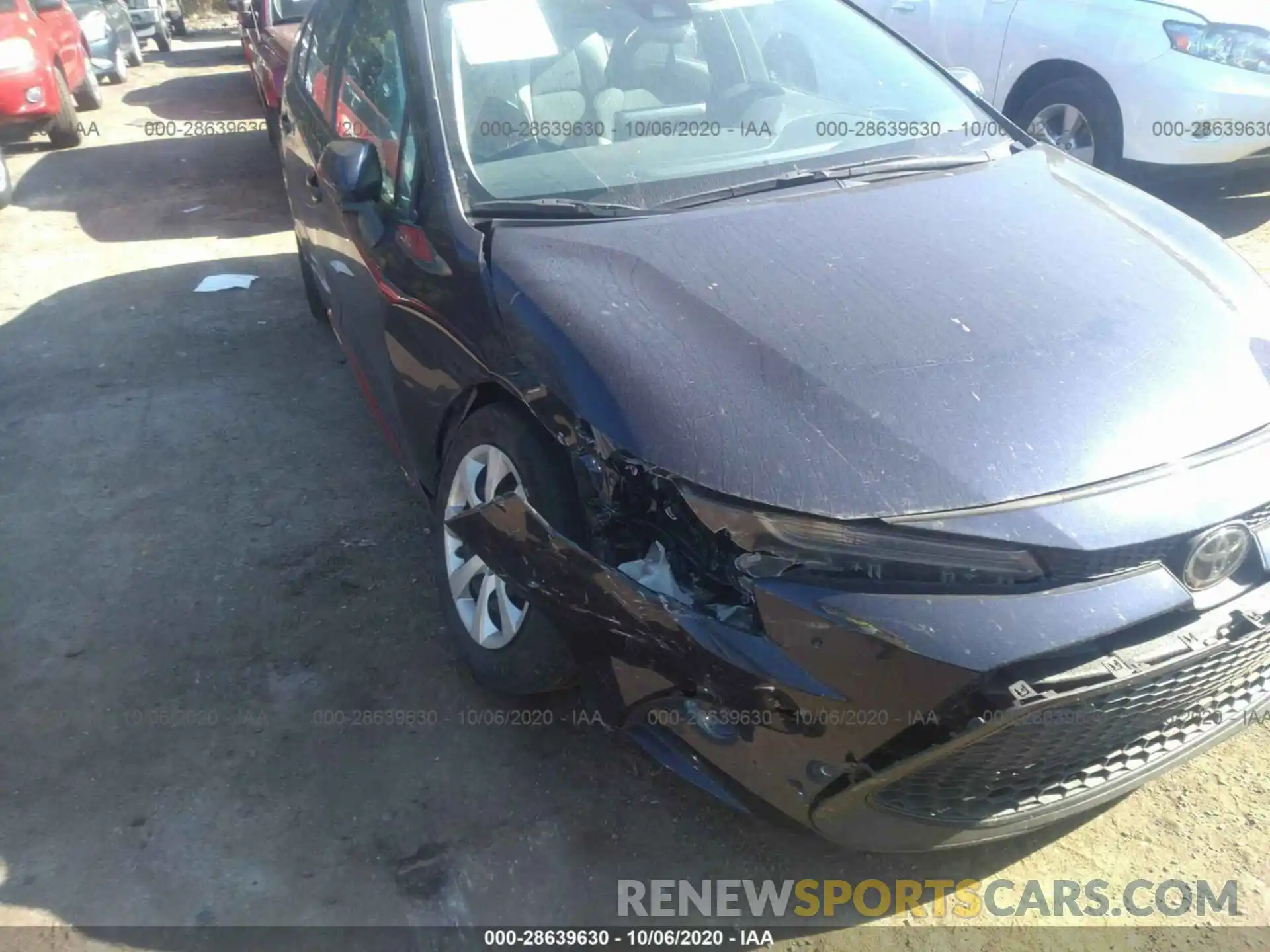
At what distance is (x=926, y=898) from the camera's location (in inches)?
96.4

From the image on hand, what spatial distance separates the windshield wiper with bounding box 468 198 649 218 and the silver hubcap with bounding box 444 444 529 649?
601 mm

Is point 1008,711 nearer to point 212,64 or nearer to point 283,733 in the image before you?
point 283,733

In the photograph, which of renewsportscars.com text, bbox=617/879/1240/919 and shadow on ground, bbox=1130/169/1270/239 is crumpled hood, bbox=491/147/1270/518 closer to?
renewsportscars.com text, bbox=617/879/1240/919


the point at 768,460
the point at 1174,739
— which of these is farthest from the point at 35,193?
the point at 1174,739

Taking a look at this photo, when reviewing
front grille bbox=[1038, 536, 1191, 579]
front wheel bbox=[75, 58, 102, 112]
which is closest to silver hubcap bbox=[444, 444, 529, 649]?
front grille bbox=[1038, 536, 1191, 579]

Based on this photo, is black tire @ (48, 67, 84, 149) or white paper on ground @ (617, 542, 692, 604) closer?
white paper on ground @ (617, 542, 692, 604)

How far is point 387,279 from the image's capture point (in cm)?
317

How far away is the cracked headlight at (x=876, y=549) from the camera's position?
191 cm

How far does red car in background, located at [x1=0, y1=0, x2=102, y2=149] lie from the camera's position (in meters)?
8.70

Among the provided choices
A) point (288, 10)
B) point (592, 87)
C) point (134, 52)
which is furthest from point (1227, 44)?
point (134, 52)

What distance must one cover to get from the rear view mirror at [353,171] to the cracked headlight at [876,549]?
5.35 feet

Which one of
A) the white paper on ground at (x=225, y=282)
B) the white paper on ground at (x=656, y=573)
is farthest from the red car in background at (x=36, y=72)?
the white paper on ground at (x=656, y=573)

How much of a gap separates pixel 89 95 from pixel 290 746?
1031 centimetres

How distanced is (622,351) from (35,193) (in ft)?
25.2
